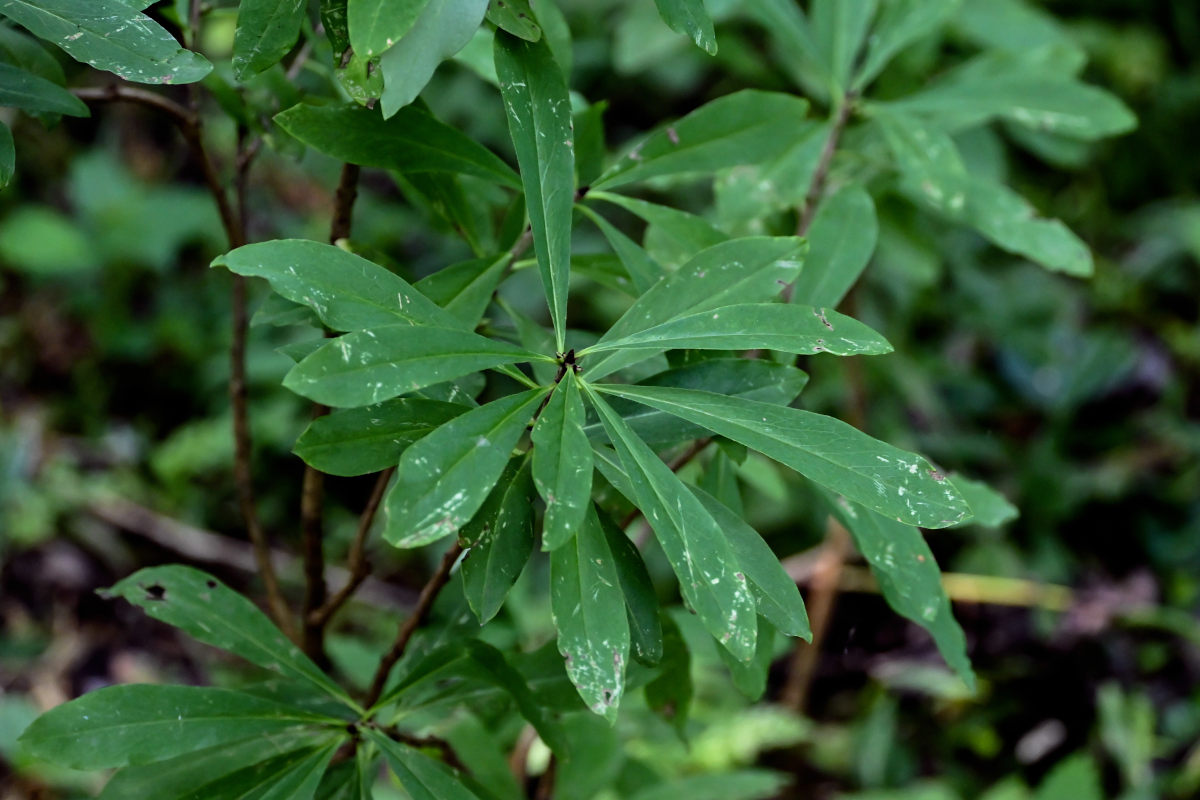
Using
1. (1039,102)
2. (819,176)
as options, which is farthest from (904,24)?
(819,176)

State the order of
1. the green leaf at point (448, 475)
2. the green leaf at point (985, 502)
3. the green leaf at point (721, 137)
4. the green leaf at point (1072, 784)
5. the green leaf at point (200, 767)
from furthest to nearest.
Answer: the green leaf at point (1072, 784)
the green leaf at point (985, 502)
the green leaf at point (721, 137)
the green leaf at point (200, 767)
the green leaf at point (448, 475)

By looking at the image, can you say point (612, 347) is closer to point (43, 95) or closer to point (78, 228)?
point (43, 95)

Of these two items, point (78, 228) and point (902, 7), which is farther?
point (78, 228)

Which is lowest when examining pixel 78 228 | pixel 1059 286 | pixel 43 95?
pixel 1059 286

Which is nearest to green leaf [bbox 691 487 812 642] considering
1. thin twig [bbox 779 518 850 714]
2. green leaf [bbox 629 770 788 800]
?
green leaf [bbox 629 770 788 800]

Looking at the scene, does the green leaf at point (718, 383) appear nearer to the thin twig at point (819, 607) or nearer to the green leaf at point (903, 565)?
the green leaf at point (903, 565)

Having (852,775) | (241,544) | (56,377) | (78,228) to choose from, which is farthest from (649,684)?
(78,228)

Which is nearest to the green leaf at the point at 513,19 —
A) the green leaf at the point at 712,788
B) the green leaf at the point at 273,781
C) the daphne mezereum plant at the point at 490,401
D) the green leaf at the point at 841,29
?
the daphne mezereum plant at the point at 490,401
